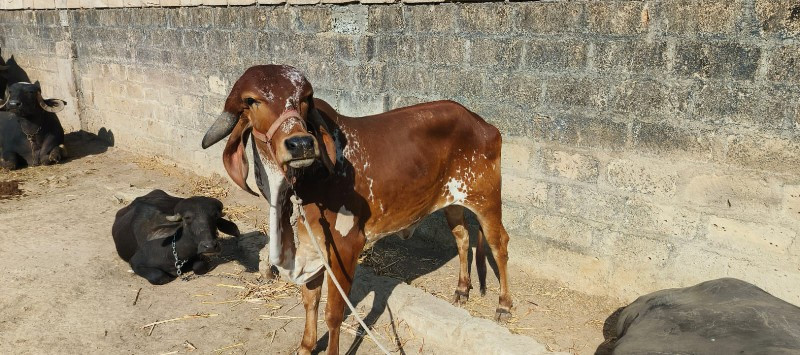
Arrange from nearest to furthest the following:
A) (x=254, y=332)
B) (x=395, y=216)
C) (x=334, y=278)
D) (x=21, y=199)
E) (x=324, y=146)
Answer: (x=324, y=146)
(x=334, y=278)
(x=395, y=216)
(x=254, y=332)
(x=21, y=199)

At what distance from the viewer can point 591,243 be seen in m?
4.62

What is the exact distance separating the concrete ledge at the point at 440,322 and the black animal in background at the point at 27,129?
7.32m

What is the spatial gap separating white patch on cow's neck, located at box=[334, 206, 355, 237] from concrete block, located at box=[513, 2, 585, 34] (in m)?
2.26

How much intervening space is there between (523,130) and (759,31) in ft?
6.02

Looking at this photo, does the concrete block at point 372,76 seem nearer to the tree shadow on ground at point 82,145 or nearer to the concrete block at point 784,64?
the concrete block at point 784,64

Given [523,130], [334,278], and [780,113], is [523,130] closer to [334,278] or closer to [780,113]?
[780,113]

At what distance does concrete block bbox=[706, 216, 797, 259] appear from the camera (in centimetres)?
369

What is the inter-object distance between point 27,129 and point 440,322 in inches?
331

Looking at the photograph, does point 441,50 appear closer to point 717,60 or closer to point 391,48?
point 391,48

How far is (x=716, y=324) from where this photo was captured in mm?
2848

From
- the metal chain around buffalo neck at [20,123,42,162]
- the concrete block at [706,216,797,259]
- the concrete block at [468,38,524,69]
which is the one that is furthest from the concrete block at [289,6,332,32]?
the metal chain around buffalo neck at [20,123,42,162]

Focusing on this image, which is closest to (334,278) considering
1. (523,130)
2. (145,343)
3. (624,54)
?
(145,343)

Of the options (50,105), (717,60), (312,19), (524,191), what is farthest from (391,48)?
(50,105)

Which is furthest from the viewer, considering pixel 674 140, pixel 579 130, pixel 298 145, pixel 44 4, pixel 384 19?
pixel 44 4
